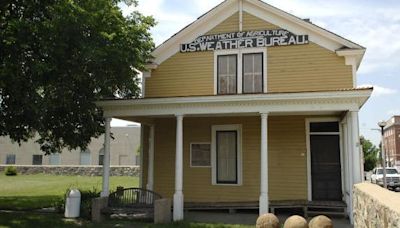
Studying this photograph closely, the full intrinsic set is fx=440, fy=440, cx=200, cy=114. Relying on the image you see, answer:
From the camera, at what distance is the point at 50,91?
12328 millimetres

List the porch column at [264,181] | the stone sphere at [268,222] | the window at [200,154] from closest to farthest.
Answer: the stone sphere at [268,222] → the porch column at [264,181] → the window at [200,154]

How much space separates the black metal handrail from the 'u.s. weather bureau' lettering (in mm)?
5263

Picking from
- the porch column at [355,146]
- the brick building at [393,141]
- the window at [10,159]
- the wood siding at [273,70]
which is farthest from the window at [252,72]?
the brick building at [393,141]

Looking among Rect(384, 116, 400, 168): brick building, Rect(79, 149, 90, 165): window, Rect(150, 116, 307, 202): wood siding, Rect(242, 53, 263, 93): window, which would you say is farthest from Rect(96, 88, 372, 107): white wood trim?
Rect(384, 116, 400, 168): brick building

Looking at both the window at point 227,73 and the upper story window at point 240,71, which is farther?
the window at point 227,73

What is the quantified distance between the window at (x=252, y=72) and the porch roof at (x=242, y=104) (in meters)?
2.25

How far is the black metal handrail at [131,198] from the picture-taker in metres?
12.8

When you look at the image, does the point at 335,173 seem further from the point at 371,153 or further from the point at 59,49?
the point at 371,153

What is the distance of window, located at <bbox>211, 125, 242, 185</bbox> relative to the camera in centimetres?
1478

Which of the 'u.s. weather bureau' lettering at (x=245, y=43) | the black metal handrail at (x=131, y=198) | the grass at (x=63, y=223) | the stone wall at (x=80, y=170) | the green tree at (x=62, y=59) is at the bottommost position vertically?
the grass at (x=63, y=223)

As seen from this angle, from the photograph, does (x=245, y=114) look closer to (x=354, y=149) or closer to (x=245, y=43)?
(x=245, y=43)

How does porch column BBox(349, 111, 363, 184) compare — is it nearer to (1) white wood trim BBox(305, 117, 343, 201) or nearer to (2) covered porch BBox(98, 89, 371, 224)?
(2) covered porch BBox(98, 89, 371, 224)

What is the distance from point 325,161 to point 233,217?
11.8 ft

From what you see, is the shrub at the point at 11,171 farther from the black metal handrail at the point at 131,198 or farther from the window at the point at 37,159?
the black metal handrail at the point at 131,198
